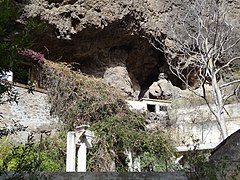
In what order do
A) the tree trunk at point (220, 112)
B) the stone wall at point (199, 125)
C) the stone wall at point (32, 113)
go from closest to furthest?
the tree trunk at point (220, 112) < the stone wall at point (32, 113) < the stone wall at point (199, 125)

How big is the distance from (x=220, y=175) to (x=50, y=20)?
8.61 meters

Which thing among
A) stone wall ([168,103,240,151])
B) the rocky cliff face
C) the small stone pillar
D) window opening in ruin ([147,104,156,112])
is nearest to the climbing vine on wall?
stone wall ([168,103,240,151])

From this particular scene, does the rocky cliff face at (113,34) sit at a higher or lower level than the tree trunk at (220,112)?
higher

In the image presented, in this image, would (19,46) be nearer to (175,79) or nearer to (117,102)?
(117,102)

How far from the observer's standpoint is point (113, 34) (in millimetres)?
12148

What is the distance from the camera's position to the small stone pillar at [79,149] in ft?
21.8

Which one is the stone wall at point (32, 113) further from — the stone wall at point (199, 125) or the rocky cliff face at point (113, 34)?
the stone wall at point (199, 125)

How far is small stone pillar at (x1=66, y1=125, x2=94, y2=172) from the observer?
262 inches

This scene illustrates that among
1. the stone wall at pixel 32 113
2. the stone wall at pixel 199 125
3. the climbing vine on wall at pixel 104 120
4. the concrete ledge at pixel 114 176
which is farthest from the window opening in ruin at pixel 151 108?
the concrete ledge at pixel 114 176

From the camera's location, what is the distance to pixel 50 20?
10.7m

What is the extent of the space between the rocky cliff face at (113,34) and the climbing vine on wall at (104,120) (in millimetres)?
1224

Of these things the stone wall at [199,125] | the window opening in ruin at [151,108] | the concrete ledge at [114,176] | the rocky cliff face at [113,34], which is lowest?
the concrete ledge at [114,176]

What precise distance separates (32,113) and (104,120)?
6.58 feet

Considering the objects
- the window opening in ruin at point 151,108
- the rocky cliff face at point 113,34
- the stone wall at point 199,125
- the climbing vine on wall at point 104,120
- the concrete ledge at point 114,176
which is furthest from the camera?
the window opening in ruin at point 151,108
